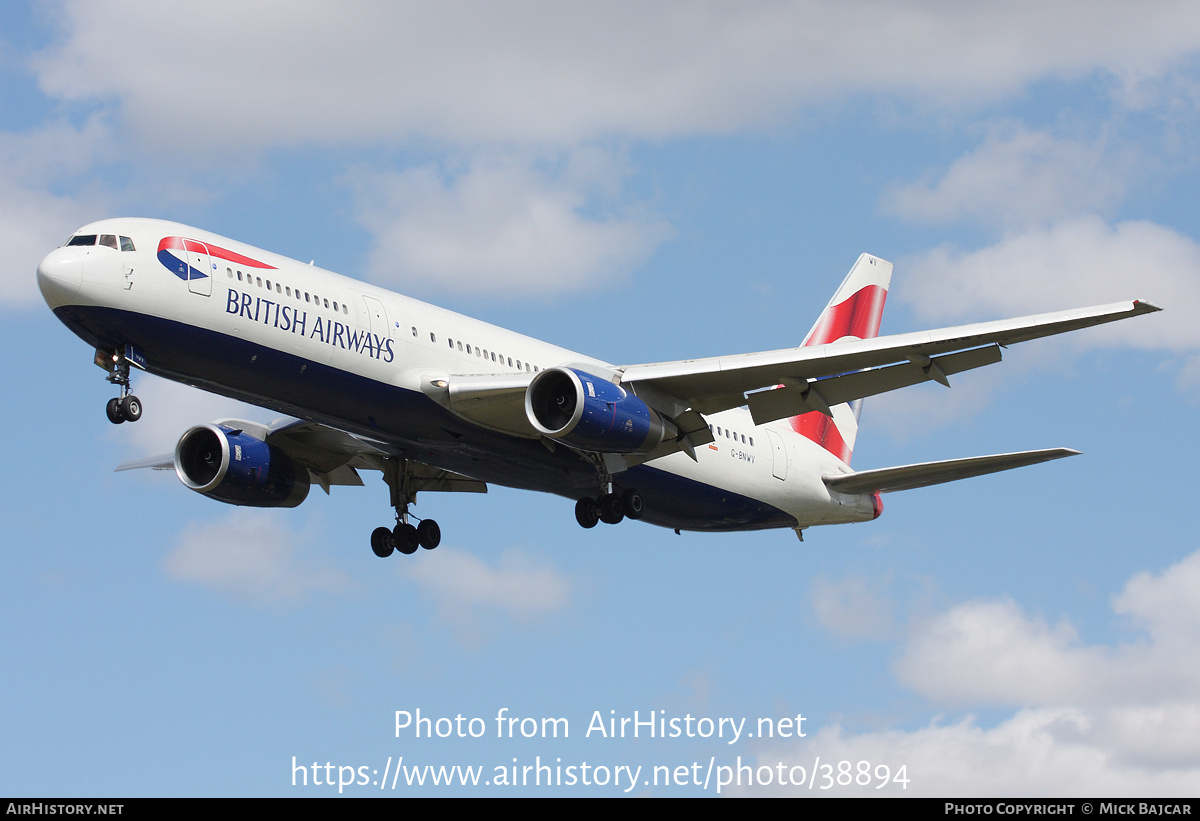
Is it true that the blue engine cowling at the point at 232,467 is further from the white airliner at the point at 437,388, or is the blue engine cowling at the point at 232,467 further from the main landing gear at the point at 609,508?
the main landing gear at the point at 609,508

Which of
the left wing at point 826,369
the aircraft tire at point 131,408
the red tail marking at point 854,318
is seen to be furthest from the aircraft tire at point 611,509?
the red tail marking at point 854,318

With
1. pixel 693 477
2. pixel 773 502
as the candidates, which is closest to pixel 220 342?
pixel 693 477

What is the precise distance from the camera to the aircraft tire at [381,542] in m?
37.6

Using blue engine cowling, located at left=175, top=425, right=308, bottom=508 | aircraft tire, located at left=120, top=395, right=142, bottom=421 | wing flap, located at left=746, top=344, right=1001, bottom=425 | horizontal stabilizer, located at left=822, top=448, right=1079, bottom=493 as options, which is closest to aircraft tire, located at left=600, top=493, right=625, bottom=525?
wing flap, located at left=746, top=344, right=1001, bottom=425

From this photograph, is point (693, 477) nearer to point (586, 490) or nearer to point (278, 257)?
point (586, 490)

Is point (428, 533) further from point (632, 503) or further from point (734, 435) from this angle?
point (734, 435)

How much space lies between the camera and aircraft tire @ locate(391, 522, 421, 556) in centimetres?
3753

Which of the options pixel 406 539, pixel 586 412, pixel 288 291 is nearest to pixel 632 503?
pixel 586 412

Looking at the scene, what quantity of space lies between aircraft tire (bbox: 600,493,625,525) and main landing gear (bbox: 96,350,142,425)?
1097 cm

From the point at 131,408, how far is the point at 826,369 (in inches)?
559

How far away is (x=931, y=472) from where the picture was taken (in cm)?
3569

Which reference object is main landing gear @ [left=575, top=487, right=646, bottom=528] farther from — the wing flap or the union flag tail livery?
the union flag tail livery

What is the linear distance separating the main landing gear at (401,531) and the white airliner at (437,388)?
0.06 metres
